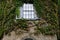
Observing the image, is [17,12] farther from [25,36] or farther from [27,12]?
[25,36]

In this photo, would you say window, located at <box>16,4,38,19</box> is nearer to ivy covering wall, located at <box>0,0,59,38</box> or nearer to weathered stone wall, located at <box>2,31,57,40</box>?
ivy covering wall, located at <box>0,0,59,38</box>

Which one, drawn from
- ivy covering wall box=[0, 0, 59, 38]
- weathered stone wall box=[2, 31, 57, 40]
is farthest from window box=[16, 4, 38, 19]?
weathered stone wall box=[2, 31, 57, 40]

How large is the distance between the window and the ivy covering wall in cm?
28

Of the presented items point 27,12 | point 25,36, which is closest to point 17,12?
point 27,12

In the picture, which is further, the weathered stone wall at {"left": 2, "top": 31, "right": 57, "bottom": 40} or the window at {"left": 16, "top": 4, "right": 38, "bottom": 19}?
the window at {"left": 16, "top": 4, "right": 38, "bottom": 19}

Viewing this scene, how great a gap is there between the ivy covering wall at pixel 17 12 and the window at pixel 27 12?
0.28 m

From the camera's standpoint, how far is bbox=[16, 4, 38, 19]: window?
42.6 feet

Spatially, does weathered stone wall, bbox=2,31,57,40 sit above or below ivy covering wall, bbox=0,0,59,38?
below

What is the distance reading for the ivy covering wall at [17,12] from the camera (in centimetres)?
Answer: 1254

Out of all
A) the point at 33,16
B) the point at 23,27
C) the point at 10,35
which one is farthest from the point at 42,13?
the point at 10,35

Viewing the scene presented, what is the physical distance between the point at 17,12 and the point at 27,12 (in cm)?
69

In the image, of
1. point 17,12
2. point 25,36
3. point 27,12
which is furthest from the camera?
point 27,12

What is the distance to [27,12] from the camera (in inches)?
517

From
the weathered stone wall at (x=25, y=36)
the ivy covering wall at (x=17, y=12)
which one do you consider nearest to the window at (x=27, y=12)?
the ivy covering wall at (x=17, y=12)
